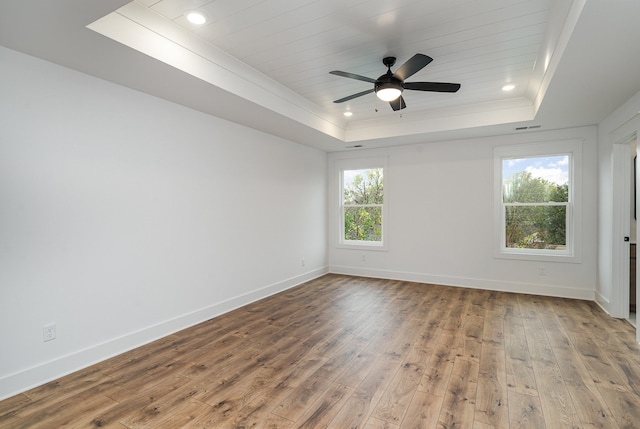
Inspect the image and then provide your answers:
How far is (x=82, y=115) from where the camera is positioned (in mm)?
2754

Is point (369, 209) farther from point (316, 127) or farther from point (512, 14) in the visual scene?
point (512, 14)

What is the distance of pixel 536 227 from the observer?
5.04m

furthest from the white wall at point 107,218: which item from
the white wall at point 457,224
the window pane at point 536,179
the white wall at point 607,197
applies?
the white wall at point 607,197

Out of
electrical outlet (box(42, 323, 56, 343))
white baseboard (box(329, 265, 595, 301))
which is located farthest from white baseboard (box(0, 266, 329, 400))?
white baseboard (box(329, 265, 595, 301))

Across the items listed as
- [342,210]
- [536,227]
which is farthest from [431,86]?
[342,210]

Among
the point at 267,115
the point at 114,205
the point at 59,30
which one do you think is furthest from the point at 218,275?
the point at 59,30

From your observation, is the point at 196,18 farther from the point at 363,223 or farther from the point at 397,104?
the point at 363,223

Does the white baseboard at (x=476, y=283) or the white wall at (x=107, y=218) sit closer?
the white wall at (x=107, y=218)

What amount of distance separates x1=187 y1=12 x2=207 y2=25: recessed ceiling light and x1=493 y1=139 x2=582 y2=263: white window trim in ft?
15.4

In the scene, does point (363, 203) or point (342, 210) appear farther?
point (342, 210)

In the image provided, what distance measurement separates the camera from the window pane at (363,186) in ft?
20.6

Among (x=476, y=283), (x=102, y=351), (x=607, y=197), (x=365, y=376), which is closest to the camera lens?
(x=365, y=376)

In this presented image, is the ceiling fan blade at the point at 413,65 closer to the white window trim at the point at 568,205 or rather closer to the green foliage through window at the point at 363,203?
the white window trim at the point at 568,205

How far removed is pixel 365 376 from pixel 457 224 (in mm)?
3711
